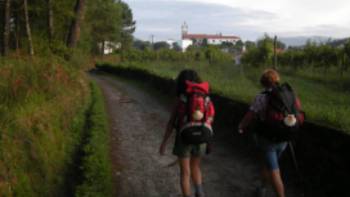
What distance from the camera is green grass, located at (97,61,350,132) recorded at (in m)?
6.27

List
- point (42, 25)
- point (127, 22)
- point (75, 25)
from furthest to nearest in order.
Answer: point (127, 22) < point (42, 25) < point (75, 25)

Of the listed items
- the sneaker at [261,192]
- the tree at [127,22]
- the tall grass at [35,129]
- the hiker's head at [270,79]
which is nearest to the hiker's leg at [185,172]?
the sneaker at [261,192]

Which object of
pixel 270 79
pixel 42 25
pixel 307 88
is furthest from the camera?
pixel 42 25

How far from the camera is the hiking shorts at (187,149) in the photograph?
15.4 feet

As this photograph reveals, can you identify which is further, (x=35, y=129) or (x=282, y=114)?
(x=35, y=129)

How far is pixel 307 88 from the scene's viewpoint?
17.9 meters

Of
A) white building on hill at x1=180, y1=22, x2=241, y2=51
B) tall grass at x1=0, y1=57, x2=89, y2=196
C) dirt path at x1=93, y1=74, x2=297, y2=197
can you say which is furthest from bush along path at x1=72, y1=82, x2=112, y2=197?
white building on hill at x1=180, y1=22, x2=241, y2=51

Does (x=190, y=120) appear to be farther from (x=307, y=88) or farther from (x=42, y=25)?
(x=42, y=25)

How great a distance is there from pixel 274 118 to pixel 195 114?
0.92m

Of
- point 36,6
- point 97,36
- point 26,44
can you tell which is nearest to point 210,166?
point 26,44

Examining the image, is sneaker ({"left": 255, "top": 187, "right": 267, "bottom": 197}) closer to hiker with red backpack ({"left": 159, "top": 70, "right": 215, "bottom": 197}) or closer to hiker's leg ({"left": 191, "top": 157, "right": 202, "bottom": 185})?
hiker's leg ({"left": 191, "top": 157, "right": 202, "bottom": 185})

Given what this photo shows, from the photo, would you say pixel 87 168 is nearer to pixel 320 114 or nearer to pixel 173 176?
pixel 173 176

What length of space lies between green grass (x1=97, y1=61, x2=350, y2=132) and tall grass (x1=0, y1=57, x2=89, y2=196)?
4.13 metres

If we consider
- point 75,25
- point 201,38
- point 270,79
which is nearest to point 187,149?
point 270,79
